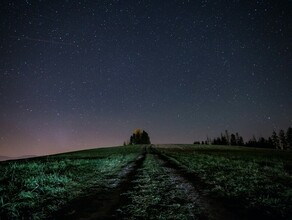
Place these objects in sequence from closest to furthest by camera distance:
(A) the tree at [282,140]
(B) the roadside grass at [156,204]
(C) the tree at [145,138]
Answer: (B) the roadside grass at [156,204]
(A) the tree at [282,140]
(C) the tree at [145,138]

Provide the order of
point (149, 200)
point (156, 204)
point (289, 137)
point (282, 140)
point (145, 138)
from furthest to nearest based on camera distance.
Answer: point (145, 138)
point (282, 140)
point (289, 137)
point (149, 200)
point (156, 204)

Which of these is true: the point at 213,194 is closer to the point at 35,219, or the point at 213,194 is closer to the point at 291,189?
the point at 291,189

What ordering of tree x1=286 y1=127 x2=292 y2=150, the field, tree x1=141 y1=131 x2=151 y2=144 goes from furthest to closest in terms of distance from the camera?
tree x1=141 y1=131 x2=151 y2=144 < tree x1=286 y1=127 x2=292 y2=150 < the field

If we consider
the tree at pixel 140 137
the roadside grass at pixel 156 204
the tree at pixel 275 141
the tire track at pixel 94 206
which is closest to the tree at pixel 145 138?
the tree at pixel 140 137

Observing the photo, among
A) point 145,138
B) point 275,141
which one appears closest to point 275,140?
point 275,141

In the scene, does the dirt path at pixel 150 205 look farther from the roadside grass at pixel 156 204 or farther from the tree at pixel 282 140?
the tree at pixel 282 140

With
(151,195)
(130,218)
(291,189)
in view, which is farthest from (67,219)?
(291,189)

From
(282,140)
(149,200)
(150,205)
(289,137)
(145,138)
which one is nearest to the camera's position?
(150,205)

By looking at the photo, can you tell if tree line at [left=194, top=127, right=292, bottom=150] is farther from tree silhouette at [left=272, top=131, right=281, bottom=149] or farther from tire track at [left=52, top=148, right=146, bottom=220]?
tire track at [left=52, top=148, right=146, bottom=220]

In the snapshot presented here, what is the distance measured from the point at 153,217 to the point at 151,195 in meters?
2.69

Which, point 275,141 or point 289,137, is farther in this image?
point 275,141

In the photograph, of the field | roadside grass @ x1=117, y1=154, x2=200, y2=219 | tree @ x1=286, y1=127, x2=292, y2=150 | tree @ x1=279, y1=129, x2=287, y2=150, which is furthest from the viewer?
tree @ x1=279, y1=129, x2=287, y2=150

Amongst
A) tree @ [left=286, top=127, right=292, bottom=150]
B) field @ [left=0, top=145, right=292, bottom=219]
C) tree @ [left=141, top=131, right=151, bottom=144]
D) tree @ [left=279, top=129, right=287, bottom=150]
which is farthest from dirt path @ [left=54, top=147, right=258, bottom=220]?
tree @ [left=279, top=129, right=287, bottom=150]

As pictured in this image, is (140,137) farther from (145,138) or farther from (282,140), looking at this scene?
(282,140)
